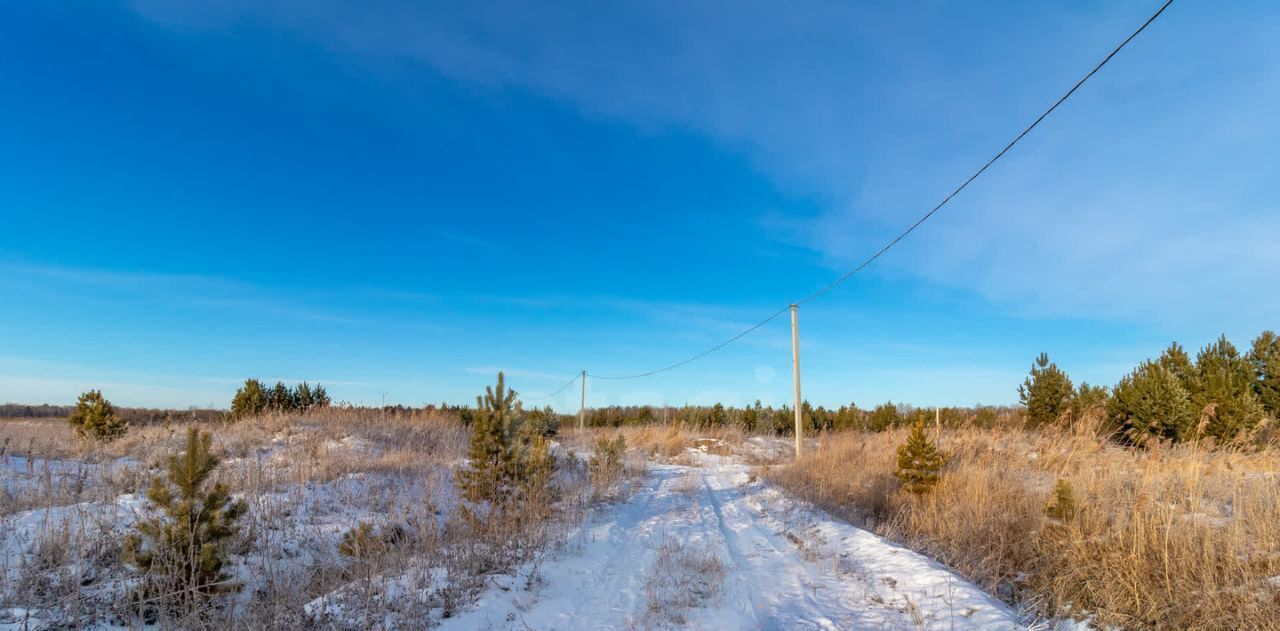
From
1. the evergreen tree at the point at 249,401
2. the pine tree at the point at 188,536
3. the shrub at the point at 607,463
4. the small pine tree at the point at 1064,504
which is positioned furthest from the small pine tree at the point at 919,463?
the evergreen tree at the point at 249,401

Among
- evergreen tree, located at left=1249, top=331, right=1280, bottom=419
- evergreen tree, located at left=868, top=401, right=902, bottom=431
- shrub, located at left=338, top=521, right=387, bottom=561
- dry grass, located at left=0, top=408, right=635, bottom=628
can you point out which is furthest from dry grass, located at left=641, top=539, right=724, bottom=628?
evergreen tree, located at left=868, top=401, right=902, bottom=431

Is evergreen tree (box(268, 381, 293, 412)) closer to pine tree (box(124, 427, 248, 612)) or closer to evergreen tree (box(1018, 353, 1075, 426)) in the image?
pine tree (box(124, 427, 248, 612))

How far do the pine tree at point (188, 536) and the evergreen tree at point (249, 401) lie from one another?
17409mm

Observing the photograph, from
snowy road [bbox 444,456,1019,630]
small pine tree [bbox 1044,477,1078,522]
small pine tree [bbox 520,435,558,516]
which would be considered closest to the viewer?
snowy road [bbox 444,456,1019,630]

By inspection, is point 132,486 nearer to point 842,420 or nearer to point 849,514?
point 849,514

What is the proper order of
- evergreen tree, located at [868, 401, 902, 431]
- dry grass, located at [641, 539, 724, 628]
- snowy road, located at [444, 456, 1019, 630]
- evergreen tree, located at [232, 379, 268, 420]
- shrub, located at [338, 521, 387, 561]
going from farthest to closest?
evergreen tree, located at [868, 401, 902, 431]
evergreen tree, located at [232, 379, 268, 420]
shrub, located at [338, 521, 387, 561]
dry grass, located at [641, 539, 724, 628]
snowy road, located at [444, 456, 1019, 630]

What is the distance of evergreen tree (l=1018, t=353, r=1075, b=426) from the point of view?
2022cm

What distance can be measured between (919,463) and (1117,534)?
4.02 meters

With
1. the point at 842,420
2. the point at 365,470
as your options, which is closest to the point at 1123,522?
the point at 365,470

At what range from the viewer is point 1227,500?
6.48 metres

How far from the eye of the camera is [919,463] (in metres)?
9.05

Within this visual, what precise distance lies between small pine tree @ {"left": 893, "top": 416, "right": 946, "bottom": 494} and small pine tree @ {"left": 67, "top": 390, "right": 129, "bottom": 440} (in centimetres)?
1798

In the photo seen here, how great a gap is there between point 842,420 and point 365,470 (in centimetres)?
2402

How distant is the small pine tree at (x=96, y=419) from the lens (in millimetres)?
13742
